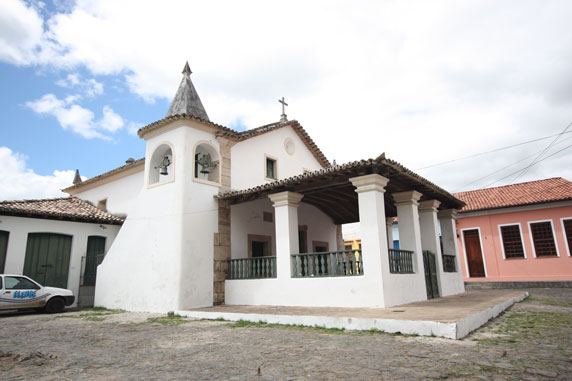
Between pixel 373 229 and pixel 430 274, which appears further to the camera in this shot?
pixel 430 274

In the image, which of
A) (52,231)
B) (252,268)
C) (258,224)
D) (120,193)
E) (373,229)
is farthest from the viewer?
(120,193)

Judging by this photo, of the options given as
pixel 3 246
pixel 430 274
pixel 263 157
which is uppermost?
pixel 263 157

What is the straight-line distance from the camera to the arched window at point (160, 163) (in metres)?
10.9

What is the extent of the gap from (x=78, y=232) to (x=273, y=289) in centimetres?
778

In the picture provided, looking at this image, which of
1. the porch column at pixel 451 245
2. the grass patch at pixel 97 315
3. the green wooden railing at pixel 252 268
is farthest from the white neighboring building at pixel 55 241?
the porch column at pixel 451 245

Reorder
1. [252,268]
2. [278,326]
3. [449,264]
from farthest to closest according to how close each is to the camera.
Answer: [449,264]
[252,268]
[278,326]

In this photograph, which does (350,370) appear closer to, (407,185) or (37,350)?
(37,350)

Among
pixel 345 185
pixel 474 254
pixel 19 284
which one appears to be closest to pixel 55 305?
pixel 19 284

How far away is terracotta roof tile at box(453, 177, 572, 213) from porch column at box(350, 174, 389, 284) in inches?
467

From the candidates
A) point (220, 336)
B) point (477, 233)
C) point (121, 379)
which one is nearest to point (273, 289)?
point (220, 336)

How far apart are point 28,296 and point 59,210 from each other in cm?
375

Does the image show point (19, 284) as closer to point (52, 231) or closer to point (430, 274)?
point (52, 231)

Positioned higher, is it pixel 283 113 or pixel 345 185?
pixel 283 113

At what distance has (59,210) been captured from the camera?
1290 cm
